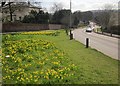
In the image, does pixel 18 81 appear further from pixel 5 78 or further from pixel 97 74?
pixel 97 74

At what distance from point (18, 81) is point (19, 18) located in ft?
241

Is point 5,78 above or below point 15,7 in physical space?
below

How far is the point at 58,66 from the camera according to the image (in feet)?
32.4

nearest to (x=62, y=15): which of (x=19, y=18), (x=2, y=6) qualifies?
(x=19, y=18)

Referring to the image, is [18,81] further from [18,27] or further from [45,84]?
[18,27]

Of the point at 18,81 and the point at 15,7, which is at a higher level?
the point at 15,7

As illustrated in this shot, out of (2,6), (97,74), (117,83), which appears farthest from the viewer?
(2,6)

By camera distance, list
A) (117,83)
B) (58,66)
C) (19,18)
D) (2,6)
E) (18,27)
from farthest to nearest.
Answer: (19,18) → (18,27) → (2,6) → (58,66) → (117,83)

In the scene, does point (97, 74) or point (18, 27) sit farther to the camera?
point (18, 27)

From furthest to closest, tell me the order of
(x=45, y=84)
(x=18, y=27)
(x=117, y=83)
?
(x=18, y=27) → (x=117, y=83) → (x=45, y=84)

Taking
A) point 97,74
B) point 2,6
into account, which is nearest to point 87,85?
point 97,74

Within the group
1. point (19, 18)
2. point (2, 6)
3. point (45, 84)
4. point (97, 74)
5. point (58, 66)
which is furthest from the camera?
point (19, 18)

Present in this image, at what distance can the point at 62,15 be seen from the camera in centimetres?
9631

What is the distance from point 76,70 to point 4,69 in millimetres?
2577
